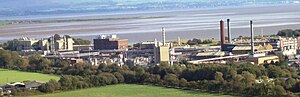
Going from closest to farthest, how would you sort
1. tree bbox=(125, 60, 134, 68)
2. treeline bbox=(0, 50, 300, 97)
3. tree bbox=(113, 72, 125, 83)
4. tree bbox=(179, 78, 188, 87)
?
treeline bbox=(0, 50, 300, 97) → tree bbox=(179, 78, 188, 87) → tree bbox=(113, 72, 125, 83) → tree bbox=(125, 60, 134, 68)

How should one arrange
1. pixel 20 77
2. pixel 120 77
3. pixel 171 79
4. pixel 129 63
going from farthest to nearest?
pixel 129 63
pixel 20 77
pixel 120 77
pixel 171 79

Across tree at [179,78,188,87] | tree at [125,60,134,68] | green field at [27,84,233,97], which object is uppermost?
tree at [125,60,134,68]

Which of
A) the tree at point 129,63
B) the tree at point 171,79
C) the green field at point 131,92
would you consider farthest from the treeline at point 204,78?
the tree at point 129,63

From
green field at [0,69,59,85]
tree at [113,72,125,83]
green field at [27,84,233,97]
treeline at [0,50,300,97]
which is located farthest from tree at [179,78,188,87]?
green field at [0,69,59,85]

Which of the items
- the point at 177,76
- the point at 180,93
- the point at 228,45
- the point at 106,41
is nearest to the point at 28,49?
the point at 106,41

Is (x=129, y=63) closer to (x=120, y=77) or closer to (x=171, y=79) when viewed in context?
(x=120, y=77)

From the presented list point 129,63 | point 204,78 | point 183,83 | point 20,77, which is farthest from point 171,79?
point 129,63

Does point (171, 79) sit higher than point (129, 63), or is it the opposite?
point (129, 63)

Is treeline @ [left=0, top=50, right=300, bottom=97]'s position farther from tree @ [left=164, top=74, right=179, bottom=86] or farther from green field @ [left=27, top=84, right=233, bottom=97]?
green field @ [left=27, top=84, right=233, bottom=97]
